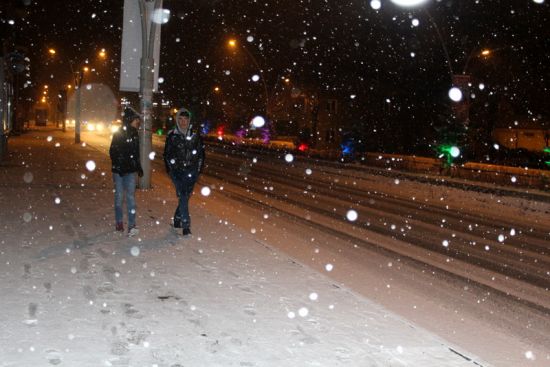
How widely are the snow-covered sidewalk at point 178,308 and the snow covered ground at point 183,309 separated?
11 mm

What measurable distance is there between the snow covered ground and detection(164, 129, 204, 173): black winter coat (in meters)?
1.03

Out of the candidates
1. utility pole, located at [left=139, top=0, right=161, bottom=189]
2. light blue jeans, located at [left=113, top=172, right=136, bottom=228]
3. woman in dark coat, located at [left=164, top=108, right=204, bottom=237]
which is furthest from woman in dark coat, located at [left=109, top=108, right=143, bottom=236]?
utility pole, located at [left=139, top=0, right=161, bottom=189]

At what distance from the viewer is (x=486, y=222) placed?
13375 mm

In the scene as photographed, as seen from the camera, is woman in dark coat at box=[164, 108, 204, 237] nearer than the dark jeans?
Yes

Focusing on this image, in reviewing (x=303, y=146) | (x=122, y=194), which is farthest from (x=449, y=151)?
(x=122, y=194)

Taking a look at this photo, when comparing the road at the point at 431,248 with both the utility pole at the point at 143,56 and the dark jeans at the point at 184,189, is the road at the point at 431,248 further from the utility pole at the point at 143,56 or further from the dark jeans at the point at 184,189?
the utility pole at the point at 143,56

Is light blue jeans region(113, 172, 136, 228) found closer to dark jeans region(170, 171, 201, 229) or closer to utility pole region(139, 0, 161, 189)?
dark jeans region(170, 171, 201, 229)

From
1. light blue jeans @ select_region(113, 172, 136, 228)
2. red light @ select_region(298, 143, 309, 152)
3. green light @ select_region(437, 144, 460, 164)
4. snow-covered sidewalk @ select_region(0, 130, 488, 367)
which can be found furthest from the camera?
red light @ select_region(298, 143, 309, 152)

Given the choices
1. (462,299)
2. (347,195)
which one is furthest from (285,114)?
(462,299)

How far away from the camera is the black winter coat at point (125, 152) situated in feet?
28.6

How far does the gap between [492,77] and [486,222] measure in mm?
31332

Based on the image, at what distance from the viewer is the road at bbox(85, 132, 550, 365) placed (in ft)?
19.7

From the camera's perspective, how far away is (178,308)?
5.23 metres

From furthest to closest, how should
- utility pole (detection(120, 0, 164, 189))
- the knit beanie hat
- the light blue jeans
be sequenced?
1. utility pole (detection(120, 0, 164, 189))
2. the light blue jeans
3. the knit beanie hat
